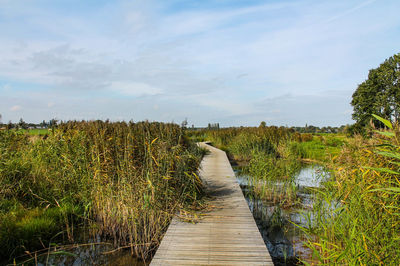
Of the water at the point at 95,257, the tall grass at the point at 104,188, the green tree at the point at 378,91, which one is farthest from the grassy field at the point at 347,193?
the green tree at the point at 378,91

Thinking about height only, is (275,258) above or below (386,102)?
below

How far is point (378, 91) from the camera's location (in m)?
22.2

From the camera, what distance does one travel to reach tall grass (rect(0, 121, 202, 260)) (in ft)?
12.5

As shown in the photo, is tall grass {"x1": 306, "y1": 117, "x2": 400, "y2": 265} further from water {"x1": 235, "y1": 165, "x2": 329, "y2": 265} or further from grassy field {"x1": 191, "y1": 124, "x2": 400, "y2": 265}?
water {"x1": 235, "y1": 165, "x2": 329, "y2": 265}

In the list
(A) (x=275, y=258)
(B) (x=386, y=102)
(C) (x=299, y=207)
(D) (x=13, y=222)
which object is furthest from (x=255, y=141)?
(B) (x=386, y=102)

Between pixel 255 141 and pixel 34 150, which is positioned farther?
pixel 255 141

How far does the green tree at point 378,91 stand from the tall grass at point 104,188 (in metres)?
21.3

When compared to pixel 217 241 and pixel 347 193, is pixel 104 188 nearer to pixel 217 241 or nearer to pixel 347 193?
pixel 217 241

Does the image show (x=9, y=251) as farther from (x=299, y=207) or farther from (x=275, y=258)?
(x=299, y=207)

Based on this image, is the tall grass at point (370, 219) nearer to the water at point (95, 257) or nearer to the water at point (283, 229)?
the water at point (283, 229)

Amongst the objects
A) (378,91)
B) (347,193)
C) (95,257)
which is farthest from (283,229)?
(378,91)

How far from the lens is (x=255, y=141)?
13.6m

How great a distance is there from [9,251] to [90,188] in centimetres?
137

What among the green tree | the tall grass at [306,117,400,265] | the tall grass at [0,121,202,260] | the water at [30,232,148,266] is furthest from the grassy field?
the green tree
